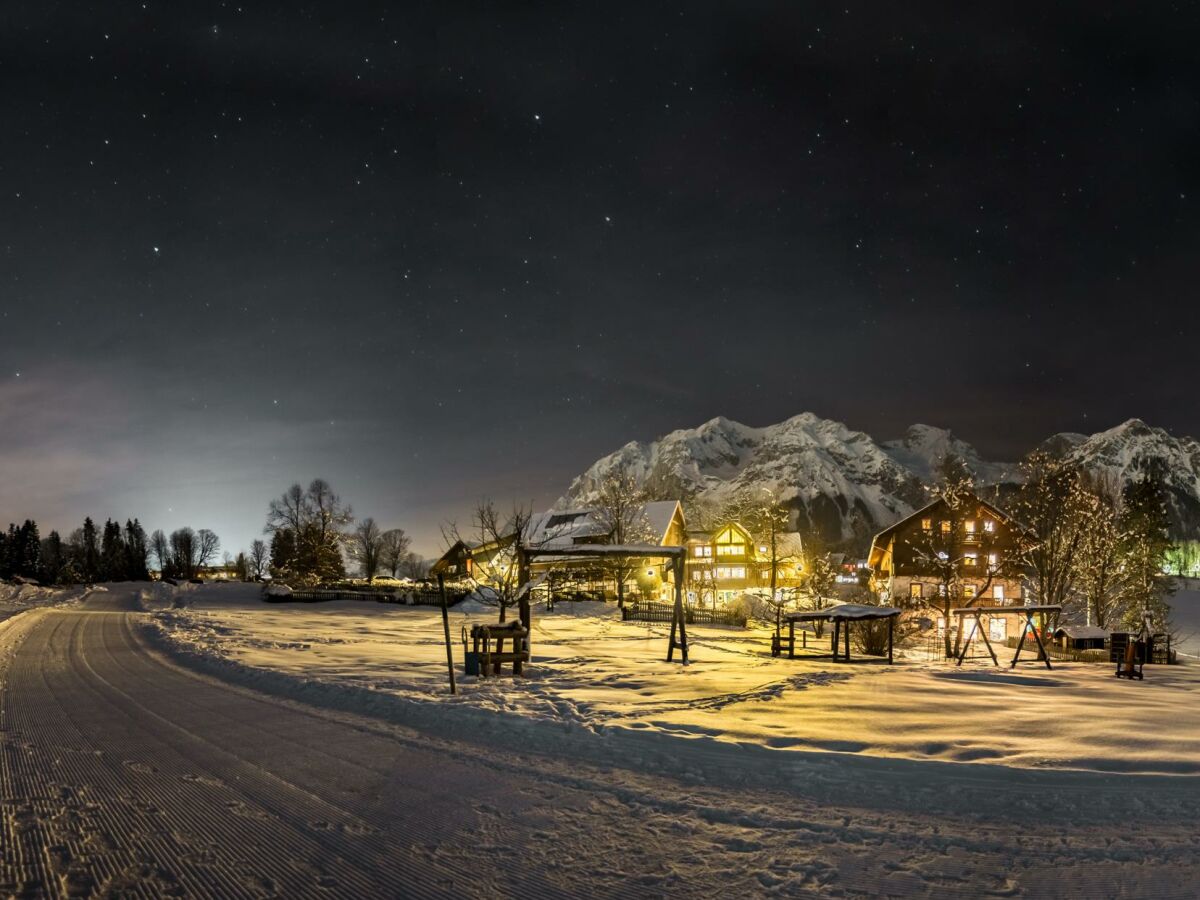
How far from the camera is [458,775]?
29.6 ft

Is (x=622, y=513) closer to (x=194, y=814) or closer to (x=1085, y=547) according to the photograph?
(x=1085, y=547)

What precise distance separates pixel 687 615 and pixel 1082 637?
884 inches

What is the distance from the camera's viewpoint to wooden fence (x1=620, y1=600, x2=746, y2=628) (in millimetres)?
47647

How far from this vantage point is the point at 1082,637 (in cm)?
3225

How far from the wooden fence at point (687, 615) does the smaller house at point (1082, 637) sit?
1832 centimetres

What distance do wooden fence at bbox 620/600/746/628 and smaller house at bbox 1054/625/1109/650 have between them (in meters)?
18.3

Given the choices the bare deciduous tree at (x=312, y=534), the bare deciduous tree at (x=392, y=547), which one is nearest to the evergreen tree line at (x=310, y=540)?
the bare deciduous tree at (x=312, y=534)

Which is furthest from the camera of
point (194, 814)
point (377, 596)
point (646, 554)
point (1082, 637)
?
point (377, 596)

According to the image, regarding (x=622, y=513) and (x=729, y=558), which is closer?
(x=622, y=513)

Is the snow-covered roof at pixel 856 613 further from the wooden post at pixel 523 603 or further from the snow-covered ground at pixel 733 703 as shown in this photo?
the wooden post at pixel 523 603

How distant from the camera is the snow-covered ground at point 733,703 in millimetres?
10719

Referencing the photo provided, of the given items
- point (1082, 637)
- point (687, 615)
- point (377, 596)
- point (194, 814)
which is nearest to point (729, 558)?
point (687, 615)

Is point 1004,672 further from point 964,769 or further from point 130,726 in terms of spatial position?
point 130,726

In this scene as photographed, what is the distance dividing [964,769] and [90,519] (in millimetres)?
174656
